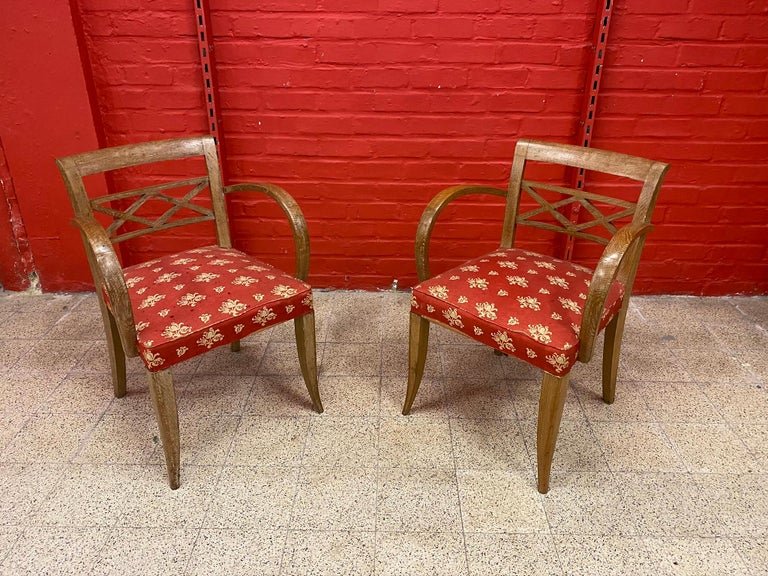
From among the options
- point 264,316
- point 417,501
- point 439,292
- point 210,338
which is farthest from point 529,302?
point 210,338

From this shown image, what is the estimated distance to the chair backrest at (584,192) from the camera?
5.39 feet

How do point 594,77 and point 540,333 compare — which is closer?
point 540,333

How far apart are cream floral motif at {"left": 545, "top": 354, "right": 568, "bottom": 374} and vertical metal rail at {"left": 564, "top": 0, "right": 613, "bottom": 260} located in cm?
118

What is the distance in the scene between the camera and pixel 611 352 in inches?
75.2

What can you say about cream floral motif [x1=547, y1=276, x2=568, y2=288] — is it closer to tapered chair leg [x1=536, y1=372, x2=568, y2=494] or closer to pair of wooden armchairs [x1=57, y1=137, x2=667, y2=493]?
pair of wooden armchairs [x1=57, y1=137, x2=667, y2=493]

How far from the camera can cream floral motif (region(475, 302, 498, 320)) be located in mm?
1580

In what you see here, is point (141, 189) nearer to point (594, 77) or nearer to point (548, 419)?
point (548, 419)

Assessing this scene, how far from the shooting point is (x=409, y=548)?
1.47 m

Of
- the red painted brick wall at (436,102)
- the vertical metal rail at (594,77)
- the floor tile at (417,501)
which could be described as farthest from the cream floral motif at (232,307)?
the vertical metal rail at (594,77)

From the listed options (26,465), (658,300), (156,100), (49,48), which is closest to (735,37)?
(658,300)

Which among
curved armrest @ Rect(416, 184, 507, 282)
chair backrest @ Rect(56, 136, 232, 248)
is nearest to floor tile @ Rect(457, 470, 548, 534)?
curved armrest @ Rect(416, 184, 507, 282)

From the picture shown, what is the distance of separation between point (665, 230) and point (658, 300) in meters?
0.34

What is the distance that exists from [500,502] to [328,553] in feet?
1.63

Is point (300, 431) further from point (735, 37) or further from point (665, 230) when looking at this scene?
point (735, 37)
